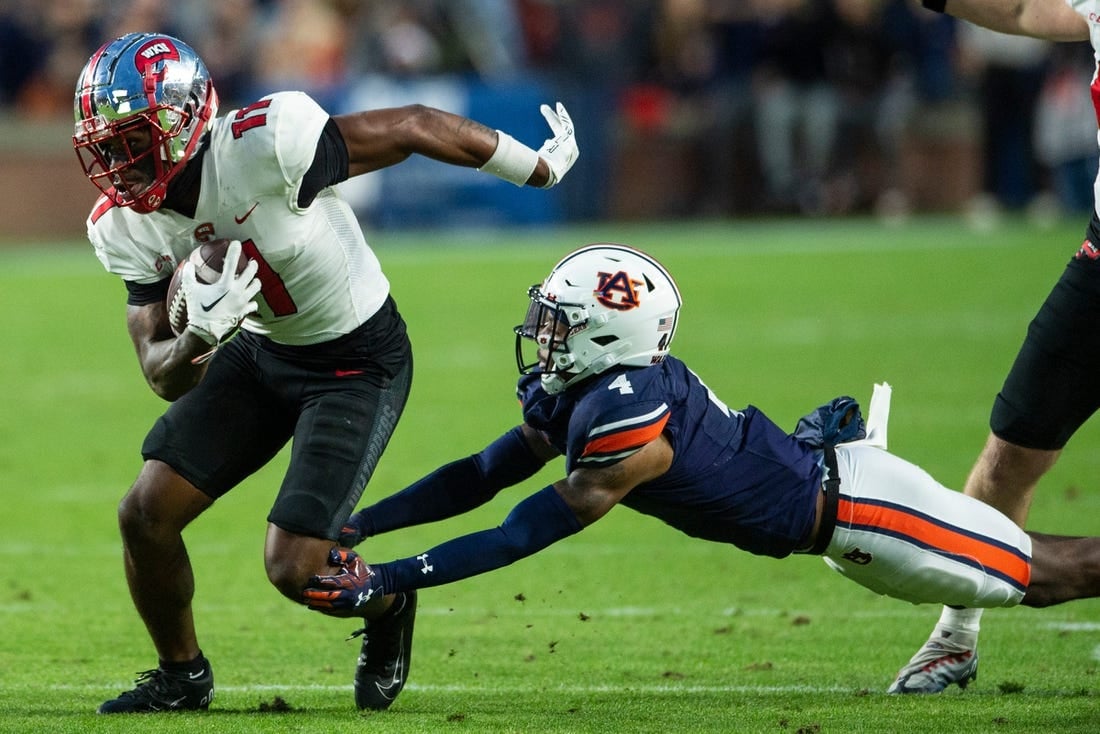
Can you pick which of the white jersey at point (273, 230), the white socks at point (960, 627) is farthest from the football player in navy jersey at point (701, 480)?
the white jersey at point (273, 230)

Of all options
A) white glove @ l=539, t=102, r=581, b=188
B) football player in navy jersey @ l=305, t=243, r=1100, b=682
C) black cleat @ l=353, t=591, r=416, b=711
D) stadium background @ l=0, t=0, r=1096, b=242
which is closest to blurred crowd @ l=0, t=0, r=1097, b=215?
stadium background @ l=0, t=0, r=1096, b=242

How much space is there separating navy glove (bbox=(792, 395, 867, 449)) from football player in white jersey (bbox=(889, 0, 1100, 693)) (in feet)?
1.61

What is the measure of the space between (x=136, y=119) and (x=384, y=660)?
5.32ft

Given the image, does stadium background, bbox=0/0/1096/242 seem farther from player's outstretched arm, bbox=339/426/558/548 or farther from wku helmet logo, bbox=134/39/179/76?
wku helmet logo, bbox=134/39/179/76

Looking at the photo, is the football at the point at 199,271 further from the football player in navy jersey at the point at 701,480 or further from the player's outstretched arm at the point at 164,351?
the football player in navy jersey at the point at 701,480

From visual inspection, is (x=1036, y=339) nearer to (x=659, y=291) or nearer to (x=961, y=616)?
(x=961, y=616)

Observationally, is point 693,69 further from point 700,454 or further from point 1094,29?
point 700,454

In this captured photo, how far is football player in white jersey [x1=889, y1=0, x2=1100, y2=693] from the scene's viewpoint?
472 centimetres

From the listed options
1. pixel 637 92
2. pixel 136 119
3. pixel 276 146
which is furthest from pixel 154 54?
pixel 637 92

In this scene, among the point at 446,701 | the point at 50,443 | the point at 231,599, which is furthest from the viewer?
the point at 50,443

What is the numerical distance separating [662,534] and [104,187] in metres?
3.26

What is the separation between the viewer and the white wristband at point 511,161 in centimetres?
468

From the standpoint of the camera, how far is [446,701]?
4762 millimetres

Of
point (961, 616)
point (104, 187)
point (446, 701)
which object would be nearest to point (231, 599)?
point (446, 701)
